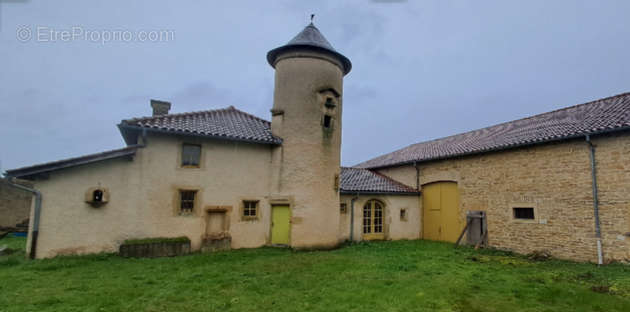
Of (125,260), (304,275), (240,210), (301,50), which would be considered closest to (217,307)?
(304,275)

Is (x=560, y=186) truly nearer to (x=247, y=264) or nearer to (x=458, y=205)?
(x=458, y=205)

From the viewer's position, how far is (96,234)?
9602 mm

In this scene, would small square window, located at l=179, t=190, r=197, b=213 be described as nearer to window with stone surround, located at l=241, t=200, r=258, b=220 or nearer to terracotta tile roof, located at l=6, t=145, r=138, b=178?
window with stone surround, located at l=241, t=200, r=258, b=220

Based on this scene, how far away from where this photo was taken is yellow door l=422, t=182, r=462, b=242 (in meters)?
14.7

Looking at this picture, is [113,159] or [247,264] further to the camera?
[113,159]

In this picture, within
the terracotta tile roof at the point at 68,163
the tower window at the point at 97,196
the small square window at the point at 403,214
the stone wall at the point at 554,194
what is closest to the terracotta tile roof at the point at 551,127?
the stone wall at the point at 554,194

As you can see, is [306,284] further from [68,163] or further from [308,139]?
[68,163]

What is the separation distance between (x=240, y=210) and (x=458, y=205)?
32.9 feet

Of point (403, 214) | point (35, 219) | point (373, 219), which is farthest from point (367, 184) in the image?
point (35, 219)

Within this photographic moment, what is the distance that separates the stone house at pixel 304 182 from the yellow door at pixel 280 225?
0.13 feet

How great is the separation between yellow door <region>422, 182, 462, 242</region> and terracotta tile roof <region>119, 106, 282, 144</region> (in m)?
8.71

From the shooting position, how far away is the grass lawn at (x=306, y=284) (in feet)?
18.9

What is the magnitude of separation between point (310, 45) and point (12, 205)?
727 inches

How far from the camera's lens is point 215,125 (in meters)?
12.0
